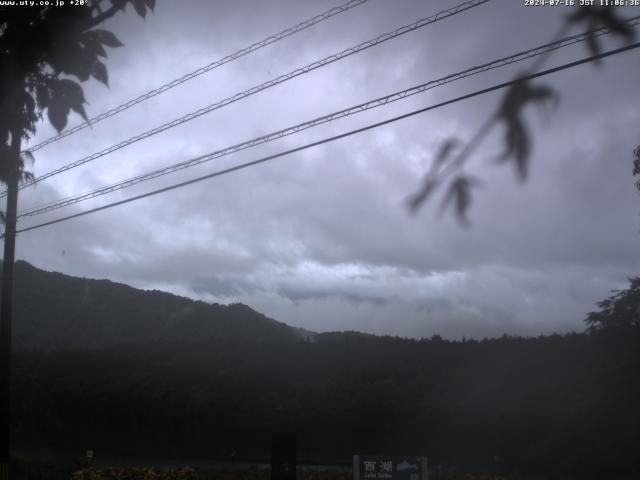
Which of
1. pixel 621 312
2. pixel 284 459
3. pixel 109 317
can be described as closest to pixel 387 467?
pixel 284 459

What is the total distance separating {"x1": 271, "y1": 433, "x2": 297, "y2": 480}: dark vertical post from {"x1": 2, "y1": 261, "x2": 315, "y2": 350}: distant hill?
48.6 m

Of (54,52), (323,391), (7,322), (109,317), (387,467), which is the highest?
(109,317)

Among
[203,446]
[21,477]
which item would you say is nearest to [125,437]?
[203,446]

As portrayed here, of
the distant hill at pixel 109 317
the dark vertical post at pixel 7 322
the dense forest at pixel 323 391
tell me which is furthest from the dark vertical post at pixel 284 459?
the distant hill at pixel 109 317

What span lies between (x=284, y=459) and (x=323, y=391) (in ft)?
138

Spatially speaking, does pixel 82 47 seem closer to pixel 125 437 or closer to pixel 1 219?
pixel 1 219

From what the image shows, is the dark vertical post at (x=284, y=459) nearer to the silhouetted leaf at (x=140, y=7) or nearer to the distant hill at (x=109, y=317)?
the silhouetted leaf at (x=140, y=7)

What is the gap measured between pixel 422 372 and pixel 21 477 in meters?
39.9

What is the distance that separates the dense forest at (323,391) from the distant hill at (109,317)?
0.21 m

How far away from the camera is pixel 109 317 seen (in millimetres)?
71312

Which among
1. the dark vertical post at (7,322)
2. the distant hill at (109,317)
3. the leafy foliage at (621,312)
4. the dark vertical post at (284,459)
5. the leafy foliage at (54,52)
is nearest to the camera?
the leafy foliage at (54,52)

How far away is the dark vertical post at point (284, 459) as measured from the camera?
1041 cm

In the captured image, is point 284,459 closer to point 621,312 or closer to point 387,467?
point 387,467

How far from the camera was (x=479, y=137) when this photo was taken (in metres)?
2.65
